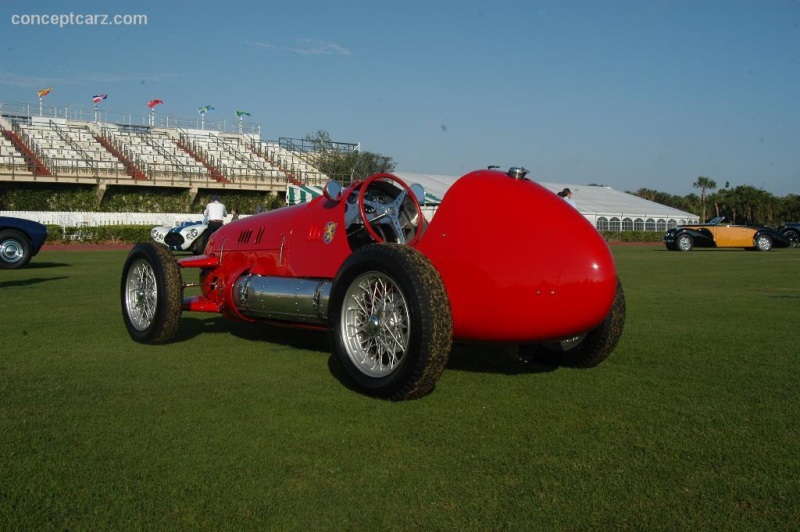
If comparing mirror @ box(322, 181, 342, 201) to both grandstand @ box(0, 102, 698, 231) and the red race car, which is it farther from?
grandstand @ box(0, 102, 698, 231)

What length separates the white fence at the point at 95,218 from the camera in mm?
40281

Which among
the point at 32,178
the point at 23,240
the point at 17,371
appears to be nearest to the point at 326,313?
the point at 17,371

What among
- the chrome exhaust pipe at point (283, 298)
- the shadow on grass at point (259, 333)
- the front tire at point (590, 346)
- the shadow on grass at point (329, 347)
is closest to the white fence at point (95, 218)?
the shadow on grass at point (259, 333)

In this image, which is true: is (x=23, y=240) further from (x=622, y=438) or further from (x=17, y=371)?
(x=622, y=438)

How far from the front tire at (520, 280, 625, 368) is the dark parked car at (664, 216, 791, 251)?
91.3 ft

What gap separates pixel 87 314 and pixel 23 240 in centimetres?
981

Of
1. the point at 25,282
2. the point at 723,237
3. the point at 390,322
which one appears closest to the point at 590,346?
the point at 390,322

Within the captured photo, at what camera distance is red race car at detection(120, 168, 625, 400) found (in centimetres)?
457

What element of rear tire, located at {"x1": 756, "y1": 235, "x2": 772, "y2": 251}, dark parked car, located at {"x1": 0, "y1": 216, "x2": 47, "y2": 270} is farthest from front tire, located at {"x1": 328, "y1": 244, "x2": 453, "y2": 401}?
rear tire, located at {"x1": 756, "y1": 235, "x2": 772, "y2": 251}

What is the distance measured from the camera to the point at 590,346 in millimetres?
5562

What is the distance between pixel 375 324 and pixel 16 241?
1509 cm

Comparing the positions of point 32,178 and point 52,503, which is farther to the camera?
point 32,178

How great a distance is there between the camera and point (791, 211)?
90.7 m

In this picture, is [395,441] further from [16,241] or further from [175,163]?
[175,163]
